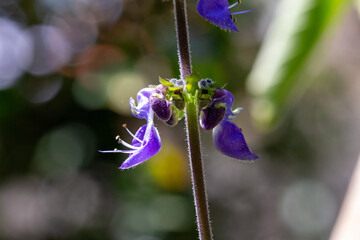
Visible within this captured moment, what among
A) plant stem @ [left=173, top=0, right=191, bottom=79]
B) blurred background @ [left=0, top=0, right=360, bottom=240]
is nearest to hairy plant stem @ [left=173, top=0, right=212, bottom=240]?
plant stem @ [left=173, top=0, right=191, bottom=79]

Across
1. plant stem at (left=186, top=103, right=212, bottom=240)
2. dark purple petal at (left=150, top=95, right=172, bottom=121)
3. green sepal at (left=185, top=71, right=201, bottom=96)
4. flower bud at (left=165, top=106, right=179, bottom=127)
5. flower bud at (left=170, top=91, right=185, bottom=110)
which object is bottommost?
plant stem at (left=186, top=103, right=212, bottom=240)

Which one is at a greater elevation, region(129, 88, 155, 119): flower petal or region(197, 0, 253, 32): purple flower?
region(197, 0, 253, 32): purple flower

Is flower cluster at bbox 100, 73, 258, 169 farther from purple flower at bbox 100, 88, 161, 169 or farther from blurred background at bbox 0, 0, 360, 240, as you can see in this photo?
blurred background at bbox 0, 0, 360, 240

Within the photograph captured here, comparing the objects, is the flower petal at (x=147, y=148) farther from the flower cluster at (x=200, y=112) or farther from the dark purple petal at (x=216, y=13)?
the dark purple petal at (x=216, y=13)

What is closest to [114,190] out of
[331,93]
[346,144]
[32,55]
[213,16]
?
[32,55]

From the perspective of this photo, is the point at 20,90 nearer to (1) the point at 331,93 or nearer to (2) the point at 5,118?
(2) the point at 5,118

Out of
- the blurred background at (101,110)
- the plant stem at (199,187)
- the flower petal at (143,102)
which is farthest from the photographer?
the blurred background at (101,110)

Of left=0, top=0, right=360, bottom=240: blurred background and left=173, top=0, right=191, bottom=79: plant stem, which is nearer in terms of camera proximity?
left=173, top=0, right=191, bottom=79: plant stem

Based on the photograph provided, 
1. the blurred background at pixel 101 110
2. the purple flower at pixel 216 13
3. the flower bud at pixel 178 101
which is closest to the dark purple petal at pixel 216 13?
the purple flower at pixel 216 13

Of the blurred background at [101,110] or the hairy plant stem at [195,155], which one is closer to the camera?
the hairy plant stem at [195,155]
